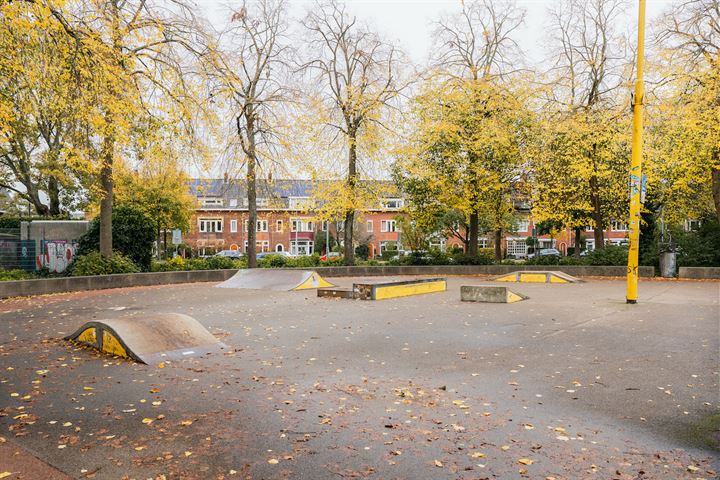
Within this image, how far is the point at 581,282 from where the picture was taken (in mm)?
23719

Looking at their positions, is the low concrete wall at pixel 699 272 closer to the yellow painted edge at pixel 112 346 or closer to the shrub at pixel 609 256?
the shrub at pixel 609 256

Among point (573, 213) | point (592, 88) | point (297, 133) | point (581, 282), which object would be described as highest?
point (592, 88)

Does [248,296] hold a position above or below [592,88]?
below

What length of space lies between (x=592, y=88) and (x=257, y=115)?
735 inches

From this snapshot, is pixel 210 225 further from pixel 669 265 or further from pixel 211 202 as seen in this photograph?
pixel 669 265

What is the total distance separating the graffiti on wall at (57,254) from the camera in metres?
24.0

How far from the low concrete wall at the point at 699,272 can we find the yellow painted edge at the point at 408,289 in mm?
13483

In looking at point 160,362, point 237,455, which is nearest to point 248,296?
point 160,362

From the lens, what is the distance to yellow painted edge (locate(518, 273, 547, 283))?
23.9 metres

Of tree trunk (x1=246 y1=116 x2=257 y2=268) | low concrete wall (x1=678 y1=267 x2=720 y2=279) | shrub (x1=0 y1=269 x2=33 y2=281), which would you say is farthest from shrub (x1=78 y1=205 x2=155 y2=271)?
low concrete wall (x1=678 y1=267 x2=720 y2=279)

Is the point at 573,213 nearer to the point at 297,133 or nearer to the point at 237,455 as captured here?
the point at 297,133

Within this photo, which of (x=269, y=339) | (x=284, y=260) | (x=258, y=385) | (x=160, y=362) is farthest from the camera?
(x=284, y=260)

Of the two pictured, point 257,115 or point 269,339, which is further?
point 257,115

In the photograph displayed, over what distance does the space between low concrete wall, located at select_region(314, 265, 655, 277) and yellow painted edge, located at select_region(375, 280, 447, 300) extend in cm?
1019
